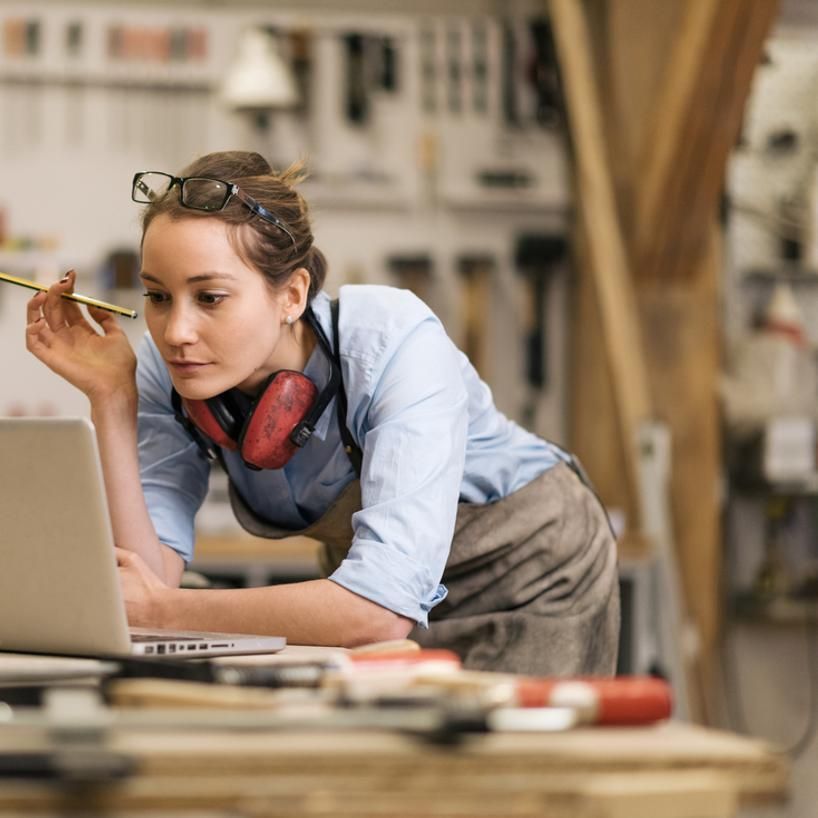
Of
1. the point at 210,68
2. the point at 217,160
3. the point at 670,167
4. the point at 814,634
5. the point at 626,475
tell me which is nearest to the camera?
the point at 217,160

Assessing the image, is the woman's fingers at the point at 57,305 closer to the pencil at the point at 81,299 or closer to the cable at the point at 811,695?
the pencil at the point at 81,299

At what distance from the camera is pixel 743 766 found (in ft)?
2.41

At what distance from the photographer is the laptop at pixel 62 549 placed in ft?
4.00

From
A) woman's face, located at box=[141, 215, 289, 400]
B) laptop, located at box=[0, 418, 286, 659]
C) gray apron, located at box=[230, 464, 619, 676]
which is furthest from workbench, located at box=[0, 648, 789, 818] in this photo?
Answer: gray apron, located at box=[230, 464, 619, 676]

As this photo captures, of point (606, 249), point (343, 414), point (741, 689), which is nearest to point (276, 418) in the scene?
point (343, 414)

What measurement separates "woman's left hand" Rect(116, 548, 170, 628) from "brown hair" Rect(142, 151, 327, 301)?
0.41 meters

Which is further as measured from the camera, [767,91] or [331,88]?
[331,88]

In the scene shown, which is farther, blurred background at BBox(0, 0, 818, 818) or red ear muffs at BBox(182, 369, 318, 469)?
blurred background at BBox(0, 0, 818, 818)

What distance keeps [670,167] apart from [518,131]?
1.16m

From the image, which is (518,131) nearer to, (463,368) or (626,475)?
(626,475)

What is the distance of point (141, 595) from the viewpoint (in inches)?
61.0

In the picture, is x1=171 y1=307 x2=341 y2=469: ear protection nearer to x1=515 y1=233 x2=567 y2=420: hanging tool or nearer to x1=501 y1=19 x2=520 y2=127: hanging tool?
x1=515 y1=233 x2=567 y2=420: hanging tool

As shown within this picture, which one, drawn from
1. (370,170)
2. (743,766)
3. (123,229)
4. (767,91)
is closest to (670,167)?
(767,91)

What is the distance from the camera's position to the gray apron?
6.28ft
